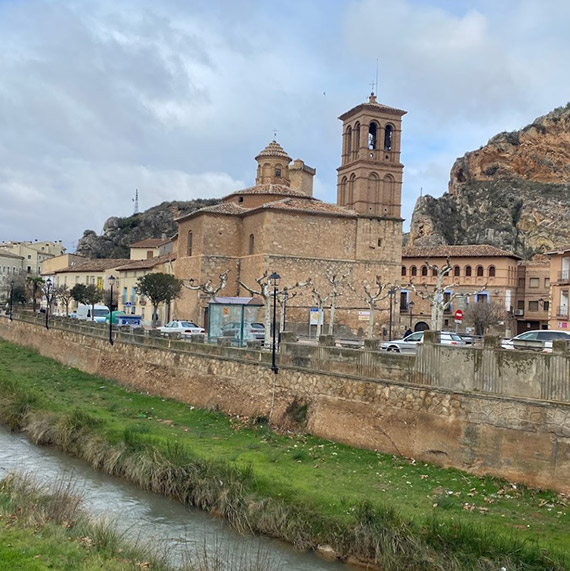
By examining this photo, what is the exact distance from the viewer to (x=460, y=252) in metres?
56.8

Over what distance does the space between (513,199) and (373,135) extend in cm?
3238

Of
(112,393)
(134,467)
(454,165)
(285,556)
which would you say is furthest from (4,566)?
(454,165)

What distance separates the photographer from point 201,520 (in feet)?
42.7

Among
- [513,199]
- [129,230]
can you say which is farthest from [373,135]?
[129,230]

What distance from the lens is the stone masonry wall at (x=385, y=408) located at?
12.9m

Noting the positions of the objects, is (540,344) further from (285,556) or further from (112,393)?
(112,393)

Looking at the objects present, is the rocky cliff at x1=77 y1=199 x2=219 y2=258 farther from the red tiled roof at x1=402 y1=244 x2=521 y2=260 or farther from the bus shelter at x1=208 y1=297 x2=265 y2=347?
the bus shelter at x1=208 y1=297 x2=265 y2=347

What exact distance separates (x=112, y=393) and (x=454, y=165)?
231 ft

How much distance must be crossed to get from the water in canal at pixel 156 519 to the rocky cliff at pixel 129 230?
269ft

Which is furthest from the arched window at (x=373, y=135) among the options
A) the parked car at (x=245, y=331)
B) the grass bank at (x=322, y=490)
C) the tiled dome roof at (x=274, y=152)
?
the grass bank at (x=322, y=490)

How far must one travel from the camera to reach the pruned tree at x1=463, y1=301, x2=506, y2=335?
157 feet

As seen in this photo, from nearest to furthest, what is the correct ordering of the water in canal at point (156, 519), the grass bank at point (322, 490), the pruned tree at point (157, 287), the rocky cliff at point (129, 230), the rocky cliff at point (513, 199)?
the grass bank at point (322, 490) → the water in canal at point (156, 519) → the pruned tree at point (157, 287) → the rocky cliff at point (513, 199) → the rocky cliff at point (129, 230)

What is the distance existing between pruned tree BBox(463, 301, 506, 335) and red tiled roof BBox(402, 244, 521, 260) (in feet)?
19.8

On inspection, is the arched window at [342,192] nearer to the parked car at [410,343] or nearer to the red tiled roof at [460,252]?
the red tiled roof at [460,252]
